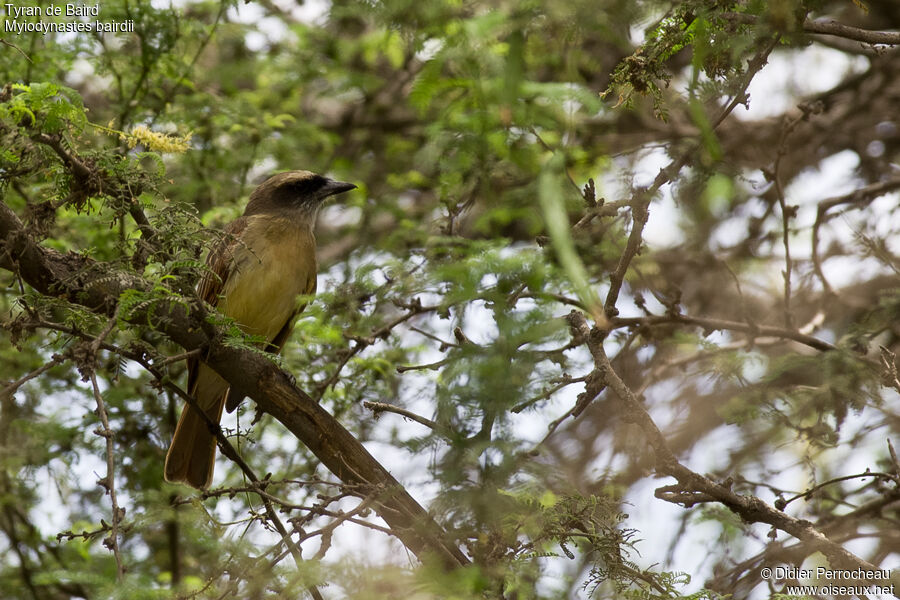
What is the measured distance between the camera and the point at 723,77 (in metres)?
3.36

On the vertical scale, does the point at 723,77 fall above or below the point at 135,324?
above

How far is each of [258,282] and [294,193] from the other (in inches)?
34.5

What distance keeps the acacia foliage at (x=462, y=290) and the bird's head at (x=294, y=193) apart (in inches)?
6.0

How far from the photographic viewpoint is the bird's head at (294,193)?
5.79m

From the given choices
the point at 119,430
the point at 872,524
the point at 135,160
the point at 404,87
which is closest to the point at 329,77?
the point at 404,87

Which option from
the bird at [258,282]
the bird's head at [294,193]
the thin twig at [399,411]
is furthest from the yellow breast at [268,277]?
the thin twig at [399,411]

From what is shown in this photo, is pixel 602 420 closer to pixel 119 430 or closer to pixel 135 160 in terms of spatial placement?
pixel 119 430

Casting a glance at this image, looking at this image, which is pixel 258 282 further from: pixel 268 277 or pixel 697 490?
pixel 697 490

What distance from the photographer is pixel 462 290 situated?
276cm

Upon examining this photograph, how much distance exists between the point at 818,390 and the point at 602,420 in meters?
1.86

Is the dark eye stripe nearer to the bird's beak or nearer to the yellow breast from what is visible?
the bird's beak

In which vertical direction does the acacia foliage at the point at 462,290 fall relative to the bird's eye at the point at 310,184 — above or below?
below

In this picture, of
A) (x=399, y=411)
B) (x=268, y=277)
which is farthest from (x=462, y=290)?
(x=268, y=277)

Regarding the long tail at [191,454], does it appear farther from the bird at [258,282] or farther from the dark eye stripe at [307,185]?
the dark eye stripe at [307,185]
